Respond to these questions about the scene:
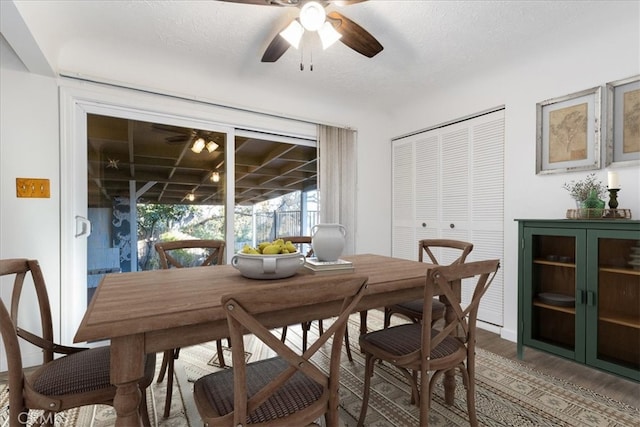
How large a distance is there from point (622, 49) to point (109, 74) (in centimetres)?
384

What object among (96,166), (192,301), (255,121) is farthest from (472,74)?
(96,166)

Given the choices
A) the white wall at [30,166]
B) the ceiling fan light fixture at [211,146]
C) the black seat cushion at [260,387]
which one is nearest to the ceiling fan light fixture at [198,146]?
the ceiling fan light fixture at [211,146]

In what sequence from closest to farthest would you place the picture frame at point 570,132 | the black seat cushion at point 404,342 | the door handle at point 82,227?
the black seat cushion at point 404,342
the picture frame at point 570,132
the door handle at point 82,227

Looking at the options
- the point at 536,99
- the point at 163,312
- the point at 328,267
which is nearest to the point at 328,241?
the point at 328,267

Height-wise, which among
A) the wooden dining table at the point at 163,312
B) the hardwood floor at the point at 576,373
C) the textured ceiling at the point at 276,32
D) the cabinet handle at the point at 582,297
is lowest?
the hardwood floor at the point at 576,373

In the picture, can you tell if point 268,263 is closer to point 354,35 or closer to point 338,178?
point 354,35

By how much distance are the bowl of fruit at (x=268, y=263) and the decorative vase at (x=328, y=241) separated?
6.5 inches

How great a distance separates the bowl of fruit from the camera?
54.8 inches

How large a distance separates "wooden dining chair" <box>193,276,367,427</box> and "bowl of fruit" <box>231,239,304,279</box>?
0.27 metres

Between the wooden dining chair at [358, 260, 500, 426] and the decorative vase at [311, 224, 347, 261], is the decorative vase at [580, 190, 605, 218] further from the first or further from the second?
the decorative vase at [311, 224, 347, 261]

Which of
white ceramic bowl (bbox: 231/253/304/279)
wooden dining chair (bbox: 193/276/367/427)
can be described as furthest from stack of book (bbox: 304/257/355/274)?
wooden dining chair (bbox: 193/276/367/427)

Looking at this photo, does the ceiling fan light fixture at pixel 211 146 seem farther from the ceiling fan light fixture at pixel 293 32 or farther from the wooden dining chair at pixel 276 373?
the wooden dining chair at pixel 276 373

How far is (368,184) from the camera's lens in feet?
13.0

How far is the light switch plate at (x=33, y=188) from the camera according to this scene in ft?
7.33
